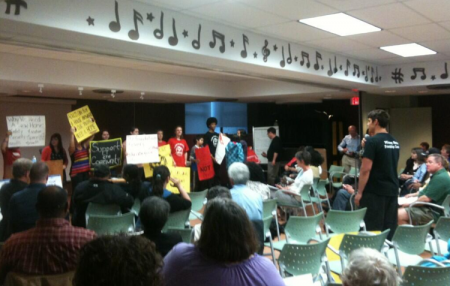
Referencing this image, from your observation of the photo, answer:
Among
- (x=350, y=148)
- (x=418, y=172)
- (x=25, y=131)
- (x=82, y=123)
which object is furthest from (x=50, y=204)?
(x=350, y=148)

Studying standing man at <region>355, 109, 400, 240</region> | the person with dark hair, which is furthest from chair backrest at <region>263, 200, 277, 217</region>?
the person with dark hair

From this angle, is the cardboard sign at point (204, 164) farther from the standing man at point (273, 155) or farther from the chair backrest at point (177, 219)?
the chair backrest at point (177, 219)

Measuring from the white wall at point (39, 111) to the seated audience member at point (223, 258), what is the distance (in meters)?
9.14

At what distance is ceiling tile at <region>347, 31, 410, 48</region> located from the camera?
18.8 feet

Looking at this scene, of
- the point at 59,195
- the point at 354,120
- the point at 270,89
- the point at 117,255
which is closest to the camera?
the point at 117,255

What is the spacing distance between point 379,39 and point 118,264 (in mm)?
5859

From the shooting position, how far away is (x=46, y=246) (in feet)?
7.75

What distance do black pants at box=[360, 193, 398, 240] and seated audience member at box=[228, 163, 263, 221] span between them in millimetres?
1240

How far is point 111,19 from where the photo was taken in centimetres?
382

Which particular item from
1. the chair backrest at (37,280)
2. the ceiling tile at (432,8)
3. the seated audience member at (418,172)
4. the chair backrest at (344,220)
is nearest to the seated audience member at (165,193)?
the chair backrest at (344,220)

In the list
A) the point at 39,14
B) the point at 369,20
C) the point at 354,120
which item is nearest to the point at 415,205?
the point at 369,20

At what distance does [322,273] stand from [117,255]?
2.68 m

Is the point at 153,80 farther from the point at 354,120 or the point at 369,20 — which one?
the point at 354,120

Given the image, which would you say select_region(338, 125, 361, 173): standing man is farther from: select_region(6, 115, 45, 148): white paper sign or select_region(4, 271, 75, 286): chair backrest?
select_region(4, 271, 75, 286): chair backrest
